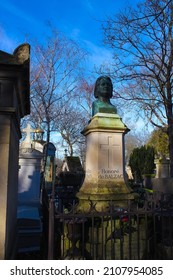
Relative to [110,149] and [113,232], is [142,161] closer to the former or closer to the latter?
[110,149]

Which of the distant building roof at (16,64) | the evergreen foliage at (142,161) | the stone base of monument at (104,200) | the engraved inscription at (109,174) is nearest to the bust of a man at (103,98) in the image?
the engraved inscription at (109,174)

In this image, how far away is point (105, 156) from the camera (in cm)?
590

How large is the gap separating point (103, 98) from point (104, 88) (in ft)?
0.82

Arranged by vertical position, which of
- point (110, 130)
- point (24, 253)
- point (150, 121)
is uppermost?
point (150, 121)

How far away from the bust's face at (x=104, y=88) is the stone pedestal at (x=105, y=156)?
0.75 metres

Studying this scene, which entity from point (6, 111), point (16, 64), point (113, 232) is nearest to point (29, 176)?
point (113, 232)

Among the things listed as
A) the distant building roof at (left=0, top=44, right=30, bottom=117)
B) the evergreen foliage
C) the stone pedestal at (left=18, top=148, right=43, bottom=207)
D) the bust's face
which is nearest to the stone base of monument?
the bust's face

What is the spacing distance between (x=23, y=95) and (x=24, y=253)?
3263 millimetres

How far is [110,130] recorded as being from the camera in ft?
19.5

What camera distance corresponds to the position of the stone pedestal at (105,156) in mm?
5647

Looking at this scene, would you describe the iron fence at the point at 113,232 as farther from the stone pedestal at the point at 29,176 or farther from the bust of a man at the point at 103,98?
the stone pedestal at the point at 29,176

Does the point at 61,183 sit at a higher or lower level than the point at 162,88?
lower
